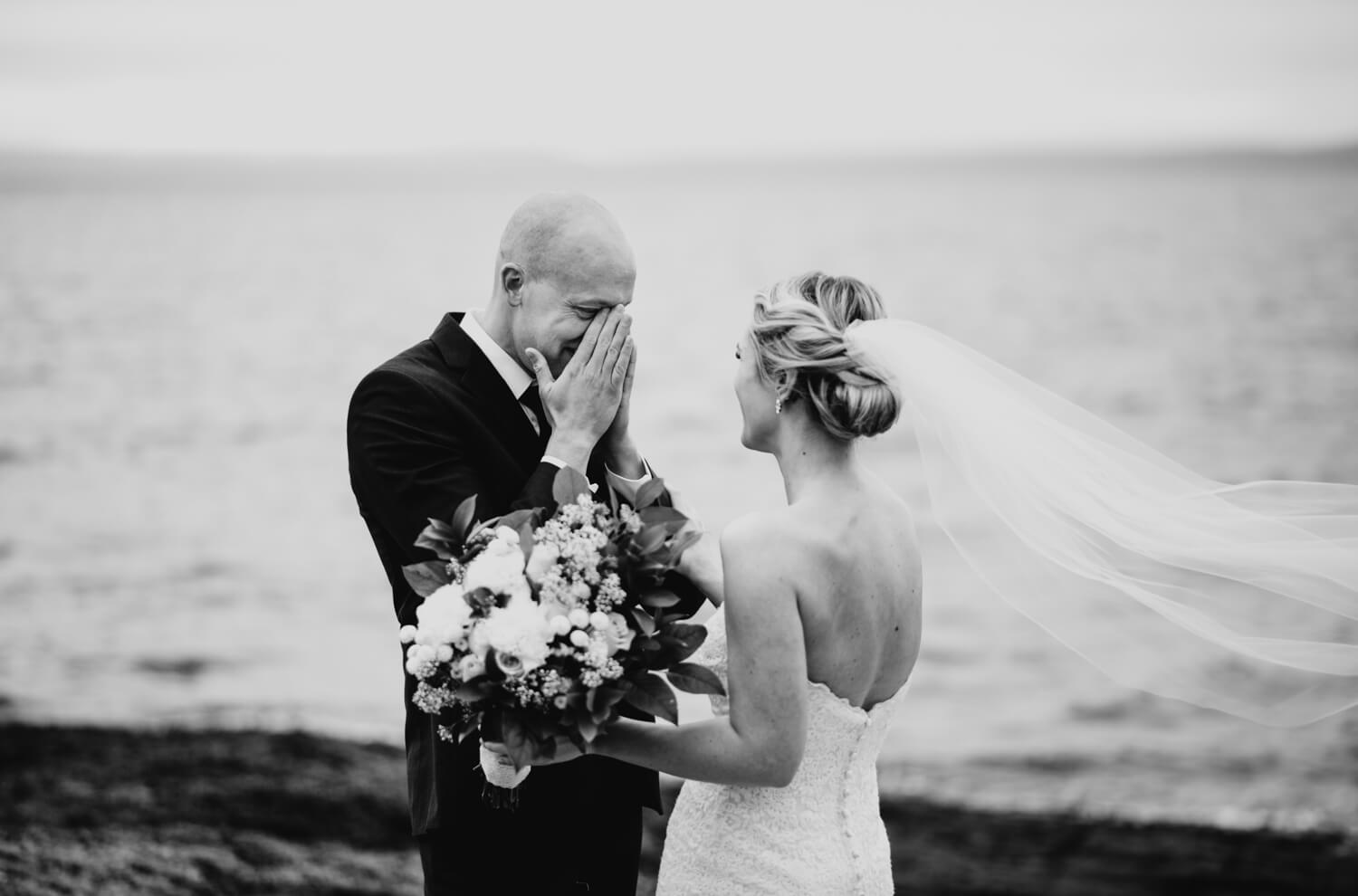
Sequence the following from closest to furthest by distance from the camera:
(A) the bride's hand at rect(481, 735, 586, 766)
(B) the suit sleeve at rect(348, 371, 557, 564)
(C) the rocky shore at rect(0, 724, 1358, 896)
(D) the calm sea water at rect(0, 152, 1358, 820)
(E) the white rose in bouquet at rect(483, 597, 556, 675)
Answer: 1. (E) the white rose in bouquet at rect(483, 597, 556, 675)
2. (A) the bride's hand at rect(481, 735, 586, 766)
3. (B) the suit sleeve at rect(348, 371, 557, 564)
4. (C) the rocky shore at rect(0, 724, 1358, 896)
5. (D) the calm sea water at rect(0, 152, 1358, 820)

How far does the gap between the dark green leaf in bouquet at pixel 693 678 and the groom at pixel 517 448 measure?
2.21 feet

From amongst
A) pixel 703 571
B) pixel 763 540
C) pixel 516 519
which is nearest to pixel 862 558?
pixel 763 540

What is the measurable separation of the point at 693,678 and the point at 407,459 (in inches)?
43.9

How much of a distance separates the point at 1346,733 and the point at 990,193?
168 metres

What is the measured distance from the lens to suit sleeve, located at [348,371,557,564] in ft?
11.8

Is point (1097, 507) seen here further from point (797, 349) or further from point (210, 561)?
point (210, 561)

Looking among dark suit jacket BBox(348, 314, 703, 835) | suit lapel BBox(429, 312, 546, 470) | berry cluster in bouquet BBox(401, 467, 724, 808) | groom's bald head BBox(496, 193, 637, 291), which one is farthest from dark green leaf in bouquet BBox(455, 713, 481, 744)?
groom's bald head BBox(496, 193, 637, 291)

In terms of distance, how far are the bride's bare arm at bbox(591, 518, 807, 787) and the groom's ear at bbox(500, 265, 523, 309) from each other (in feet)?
3.87

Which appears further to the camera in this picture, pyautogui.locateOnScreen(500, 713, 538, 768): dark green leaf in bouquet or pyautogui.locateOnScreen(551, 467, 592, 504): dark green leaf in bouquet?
pyautogui.locateOnScreen(551, 467, 592, 504): dark green leaf in bouquet

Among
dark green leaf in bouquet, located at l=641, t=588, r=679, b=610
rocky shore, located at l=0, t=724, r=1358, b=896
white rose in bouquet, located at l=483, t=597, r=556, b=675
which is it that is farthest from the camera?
rocky shore, located at l=0, t=724, r=1358, b=896

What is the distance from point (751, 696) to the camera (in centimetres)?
311

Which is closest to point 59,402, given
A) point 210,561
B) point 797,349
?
point 210,561

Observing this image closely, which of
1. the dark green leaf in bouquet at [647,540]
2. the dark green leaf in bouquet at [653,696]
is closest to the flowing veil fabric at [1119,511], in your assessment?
the dark green leaf in bouquet at [647,540]

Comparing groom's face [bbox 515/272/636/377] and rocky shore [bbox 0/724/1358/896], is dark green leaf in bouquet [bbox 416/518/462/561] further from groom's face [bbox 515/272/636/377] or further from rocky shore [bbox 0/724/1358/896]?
rocky shore [bbox 0/724/1358/896]
